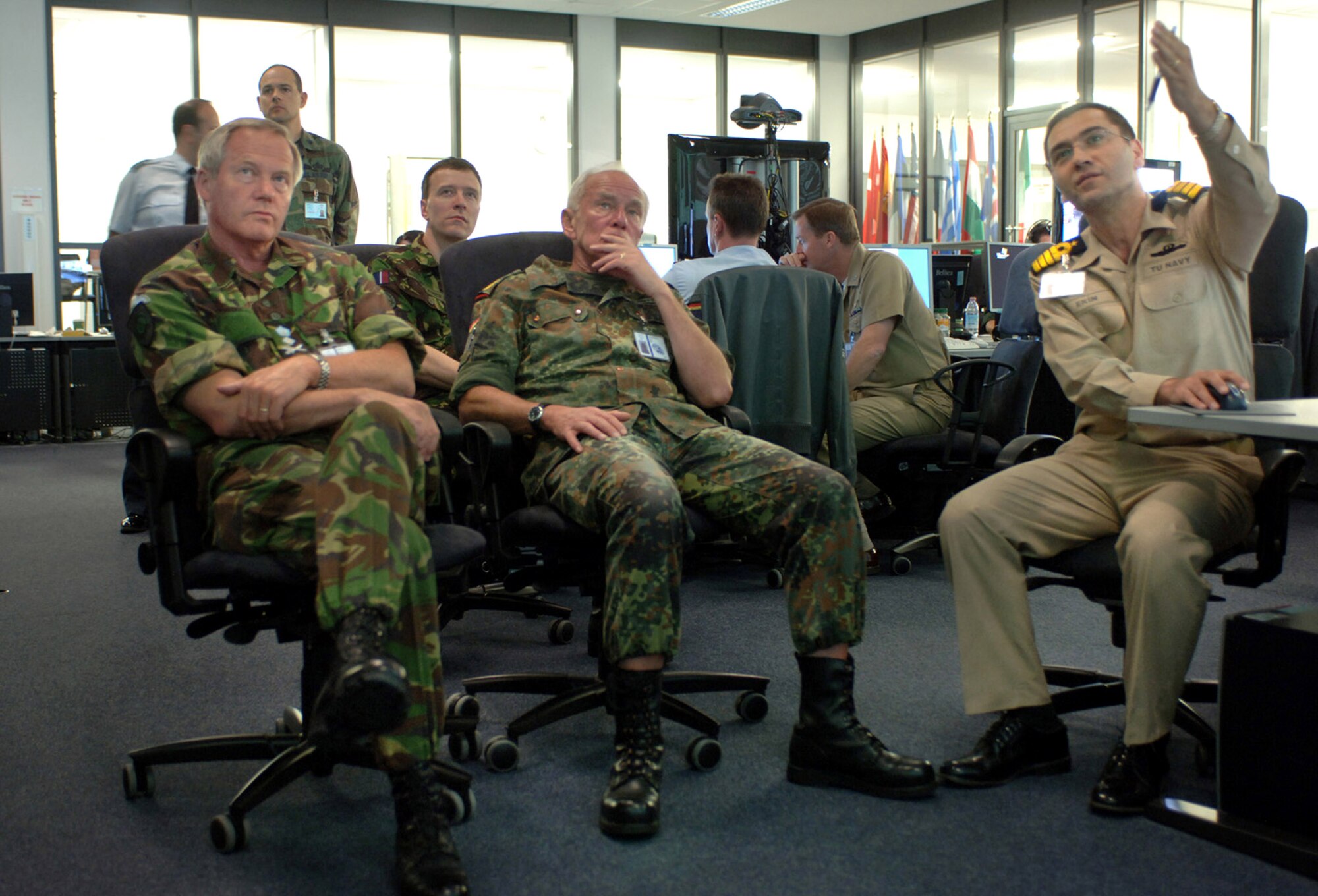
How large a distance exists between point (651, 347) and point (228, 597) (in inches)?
37.2

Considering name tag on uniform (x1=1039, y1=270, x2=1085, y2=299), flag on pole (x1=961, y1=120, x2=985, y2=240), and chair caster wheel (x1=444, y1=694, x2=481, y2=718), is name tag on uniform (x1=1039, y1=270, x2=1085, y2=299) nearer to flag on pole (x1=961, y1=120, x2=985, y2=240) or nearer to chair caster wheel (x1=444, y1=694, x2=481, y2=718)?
chair caster wheel (x1=444, y1=694, x2=481, y2=718)

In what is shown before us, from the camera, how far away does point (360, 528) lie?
158 cm

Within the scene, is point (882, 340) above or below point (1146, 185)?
below

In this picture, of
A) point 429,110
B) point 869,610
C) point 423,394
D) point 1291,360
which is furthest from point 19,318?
point 1291,360

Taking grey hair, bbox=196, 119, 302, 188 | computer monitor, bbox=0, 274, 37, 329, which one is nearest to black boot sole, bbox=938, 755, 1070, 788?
grey hair, bbox=196, 119, 302, 188

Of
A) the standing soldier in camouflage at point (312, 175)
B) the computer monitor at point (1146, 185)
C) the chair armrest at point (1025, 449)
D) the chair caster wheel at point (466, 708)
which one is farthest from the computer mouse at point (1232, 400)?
the computer monitor at point (1146, 185)

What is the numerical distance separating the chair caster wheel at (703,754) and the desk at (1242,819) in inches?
27.1

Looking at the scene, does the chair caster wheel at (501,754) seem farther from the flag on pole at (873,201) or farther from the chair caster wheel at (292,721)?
the flag on pole at (873,201)

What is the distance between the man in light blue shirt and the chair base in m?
1.68

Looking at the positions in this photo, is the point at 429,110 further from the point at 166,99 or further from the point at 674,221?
the point at 674,221

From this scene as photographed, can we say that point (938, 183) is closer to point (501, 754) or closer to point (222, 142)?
point (222, 142)

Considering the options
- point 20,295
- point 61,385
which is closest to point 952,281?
point 61,385

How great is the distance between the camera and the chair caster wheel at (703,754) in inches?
78.0

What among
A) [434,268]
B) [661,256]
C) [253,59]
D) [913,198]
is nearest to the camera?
[434,268]
